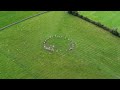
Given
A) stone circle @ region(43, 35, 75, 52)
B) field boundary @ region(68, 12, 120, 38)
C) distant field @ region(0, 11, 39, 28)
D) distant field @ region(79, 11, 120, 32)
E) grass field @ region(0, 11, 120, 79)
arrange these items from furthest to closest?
distant field @ region(79, 11, 120, 32) → distant field @ region(0, 11, 39, 28) → field boundary @ region(68, 12, 120, 38) → stone circle @ region(43, 35, 75, 52) → grass field @ region(0, 11, 120, 79)

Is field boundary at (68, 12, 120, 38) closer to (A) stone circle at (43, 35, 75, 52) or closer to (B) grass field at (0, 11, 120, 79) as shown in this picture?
(B) grass field at (0, 11, 120, 79)

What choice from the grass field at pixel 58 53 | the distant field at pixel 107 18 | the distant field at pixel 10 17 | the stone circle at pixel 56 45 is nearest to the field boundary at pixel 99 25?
the grass field at pixel 58 53

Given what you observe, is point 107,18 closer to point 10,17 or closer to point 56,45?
point 56,45

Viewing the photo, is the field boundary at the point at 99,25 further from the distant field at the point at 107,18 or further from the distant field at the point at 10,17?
the distant field at the point at 10,17

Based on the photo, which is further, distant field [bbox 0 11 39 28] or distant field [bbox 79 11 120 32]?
distant field [bbox 79 11 120 32]

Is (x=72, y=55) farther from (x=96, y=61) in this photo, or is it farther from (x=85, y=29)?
(x=85, y=29)

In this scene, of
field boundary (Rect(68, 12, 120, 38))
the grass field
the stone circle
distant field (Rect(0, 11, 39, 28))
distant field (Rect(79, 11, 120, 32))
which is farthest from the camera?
distant field (Rect(79, 11, 120, 32))

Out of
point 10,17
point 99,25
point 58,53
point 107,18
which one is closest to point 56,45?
point 58,53

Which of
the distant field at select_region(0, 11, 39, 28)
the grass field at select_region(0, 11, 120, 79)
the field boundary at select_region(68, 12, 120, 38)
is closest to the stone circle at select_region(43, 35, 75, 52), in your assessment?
the grass field at select_region(0, 11, 120, 79)

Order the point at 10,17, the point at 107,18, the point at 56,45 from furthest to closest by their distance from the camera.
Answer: the point at 107,18 < the point at 10,17 < the point at 56,45
